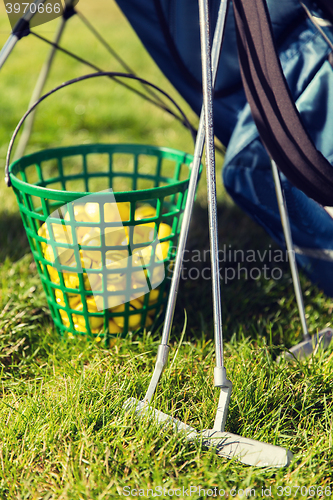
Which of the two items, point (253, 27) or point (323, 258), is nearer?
point (253, 27)

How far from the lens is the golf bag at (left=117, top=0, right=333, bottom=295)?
3.13ft

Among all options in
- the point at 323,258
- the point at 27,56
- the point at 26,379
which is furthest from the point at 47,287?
the point at 27,56

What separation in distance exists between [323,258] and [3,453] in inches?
A: 41.0

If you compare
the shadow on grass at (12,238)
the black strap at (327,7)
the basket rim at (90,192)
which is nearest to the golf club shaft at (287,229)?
the basket rim at (90,192)

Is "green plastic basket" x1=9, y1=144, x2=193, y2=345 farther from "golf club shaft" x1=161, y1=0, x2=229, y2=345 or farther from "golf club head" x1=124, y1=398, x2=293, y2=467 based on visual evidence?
"golf club head" x1=124, y1=398, x2=293, y2=467

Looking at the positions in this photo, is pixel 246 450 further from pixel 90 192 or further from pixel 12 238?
pixel 12 238

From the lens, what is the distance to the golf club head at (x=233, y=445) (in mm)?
794

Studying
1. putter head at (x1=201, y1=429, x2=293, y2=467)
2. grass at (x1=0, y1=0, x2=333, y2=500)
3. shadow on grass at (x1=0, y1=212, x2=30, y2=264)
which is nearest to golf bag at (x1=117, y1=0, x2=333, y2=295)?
grass at (x1=0, y1=0, x2=333, y2=500)

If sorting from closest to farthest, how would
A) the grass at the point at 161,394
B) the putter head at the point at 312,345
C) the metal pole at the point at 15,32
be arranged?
the grass at the point at 161,394
the metal pole at the point at 15,32
the putter head at the point at 312,345

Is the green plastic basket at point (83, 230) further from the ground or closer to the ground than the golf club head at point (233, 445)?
further from the ground

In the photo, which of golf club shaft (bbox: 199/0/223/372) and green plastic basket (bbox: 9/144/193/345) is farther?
green plastic basket (bbox: 9/144/193/345)

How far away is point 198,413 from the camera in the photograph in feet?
3.01

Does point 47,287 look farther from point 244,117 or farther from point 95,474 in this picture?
point 244,117

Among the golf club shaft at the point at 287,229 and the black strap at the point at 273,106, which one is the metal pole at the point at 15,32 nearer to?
the black strap at the point at 273,106
